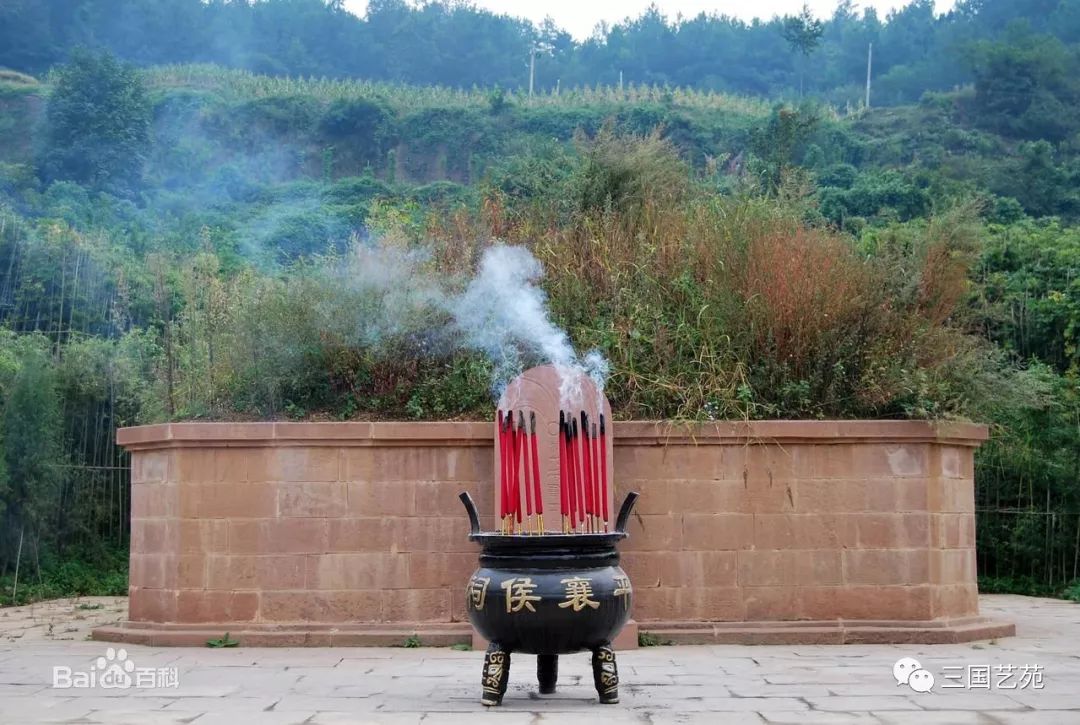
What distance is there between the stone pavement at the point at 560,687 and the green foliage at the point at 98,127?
26.1m

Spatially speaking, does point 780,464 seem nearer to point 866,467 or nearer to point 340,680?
point 866,467

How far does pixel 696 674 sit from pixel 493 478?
244 cm

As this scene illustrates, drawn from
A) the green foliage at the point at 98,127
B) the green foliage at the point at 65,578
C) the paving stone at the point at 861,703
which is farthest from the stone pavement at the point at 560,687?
the green foliage at the point at 98,127

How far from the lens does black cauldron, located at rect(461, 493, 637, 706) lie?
576cm

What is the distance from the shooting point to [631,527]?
8.86m

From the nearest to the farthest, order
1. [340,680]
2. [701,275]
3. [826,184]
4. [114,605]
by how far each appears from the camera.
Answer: [340,680] < [701,275] < [114,605] < [826,184]

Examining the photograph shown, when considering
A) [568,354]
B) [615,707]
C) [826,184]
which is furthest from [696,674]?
[826,184]

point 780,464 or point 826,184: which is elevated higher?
point 826,184

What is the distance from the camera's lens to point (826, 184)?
3466cm

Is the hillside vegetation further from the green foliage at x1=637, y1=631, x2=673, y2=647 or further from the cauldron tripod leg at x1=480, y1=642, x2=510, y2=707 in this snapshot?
the cauldron tripod leg at x1=480, y1=642, x2=510, y2=707

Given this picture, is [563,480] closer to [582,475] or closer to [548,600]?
[582,475]
